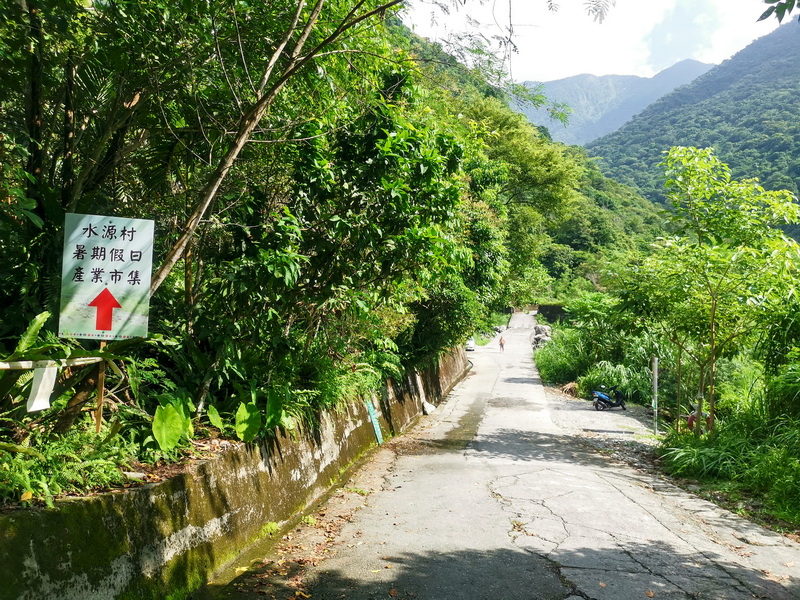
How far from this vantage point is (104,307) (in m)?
4.25

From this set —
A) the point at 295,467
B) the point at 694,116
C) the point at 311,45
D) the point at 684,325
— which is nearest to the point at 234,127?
the point at 311,45

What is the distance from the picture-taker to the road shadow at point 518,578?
14.8 feet

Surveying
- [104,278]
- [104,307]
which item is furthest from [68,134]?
[104,307]

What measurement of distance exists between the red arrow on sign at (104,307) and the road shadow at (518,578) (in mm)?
2068

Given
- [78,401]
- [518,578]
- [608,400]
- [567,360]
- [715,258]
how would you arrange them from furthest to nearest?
[567,360] → [608,400] → [715,258] → [518,578] → [78,401]

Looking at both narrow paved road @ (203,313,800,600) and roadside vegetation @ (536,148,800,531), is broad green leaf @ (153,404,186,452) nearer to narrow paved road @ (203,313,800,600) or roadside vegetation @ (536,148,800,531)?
narrow paved road @ (203,313,800,600)

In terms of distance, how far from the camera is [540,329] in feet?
169

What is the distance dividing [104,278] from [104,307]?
200 mm

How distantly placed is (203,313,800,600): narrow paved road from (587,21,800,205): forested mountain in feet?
160

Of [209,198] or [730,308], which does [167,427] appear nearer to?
[209,198]

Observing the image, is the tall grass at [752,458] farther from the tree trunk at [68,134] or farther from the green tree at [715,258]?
the tree trunk at [68,134]

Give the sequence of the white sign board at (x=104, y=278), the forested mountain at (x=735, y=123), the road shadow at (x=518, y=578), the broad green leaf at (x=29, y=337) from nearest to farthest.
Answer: the broad green leaf at (x=29, y=337) → the white sign board at (x=104, y=278) → the road shadow at (x=518, y=578) → the forested mountain at (x=735, y=123)

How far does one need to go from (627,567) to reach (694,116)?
366 feet

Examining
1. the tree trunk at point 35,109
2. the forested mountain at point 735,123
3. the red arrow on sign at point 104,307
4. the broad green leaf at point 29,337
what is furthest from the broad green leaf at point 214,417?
the forested mountain at point 735,123
